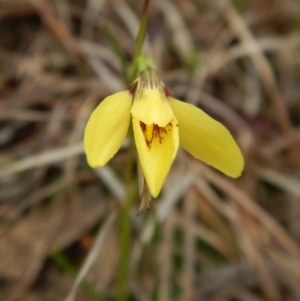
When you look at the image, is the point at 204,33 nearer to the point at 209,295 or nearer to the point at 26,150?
the point at 26,150

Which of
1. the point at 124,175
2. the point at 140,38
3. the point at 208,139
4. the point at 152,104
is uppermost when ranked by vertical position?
the point at 140,38

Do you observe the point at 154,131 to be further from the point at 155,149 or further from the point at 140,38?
the point at 140,38

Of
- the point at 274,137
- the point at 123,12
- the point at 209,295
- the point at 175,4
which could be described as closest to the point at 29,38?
the point at 123,12

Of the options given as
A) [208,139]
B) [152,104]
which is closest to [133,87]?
[152,104]

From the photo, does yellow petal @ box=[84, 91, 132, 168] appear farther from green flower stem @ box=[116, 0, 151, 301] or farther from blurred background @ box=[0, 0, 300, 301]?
blurred background @ box=[0, 0, 300, 301]

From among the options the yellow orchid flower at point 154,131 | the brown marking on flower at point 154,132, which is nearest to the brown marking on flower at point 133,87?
the yellow orchid flower at point 154,131

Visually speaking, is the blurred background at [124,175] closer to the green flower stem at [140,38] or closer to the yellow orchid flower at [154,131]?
the green flower stem at [140,38]
